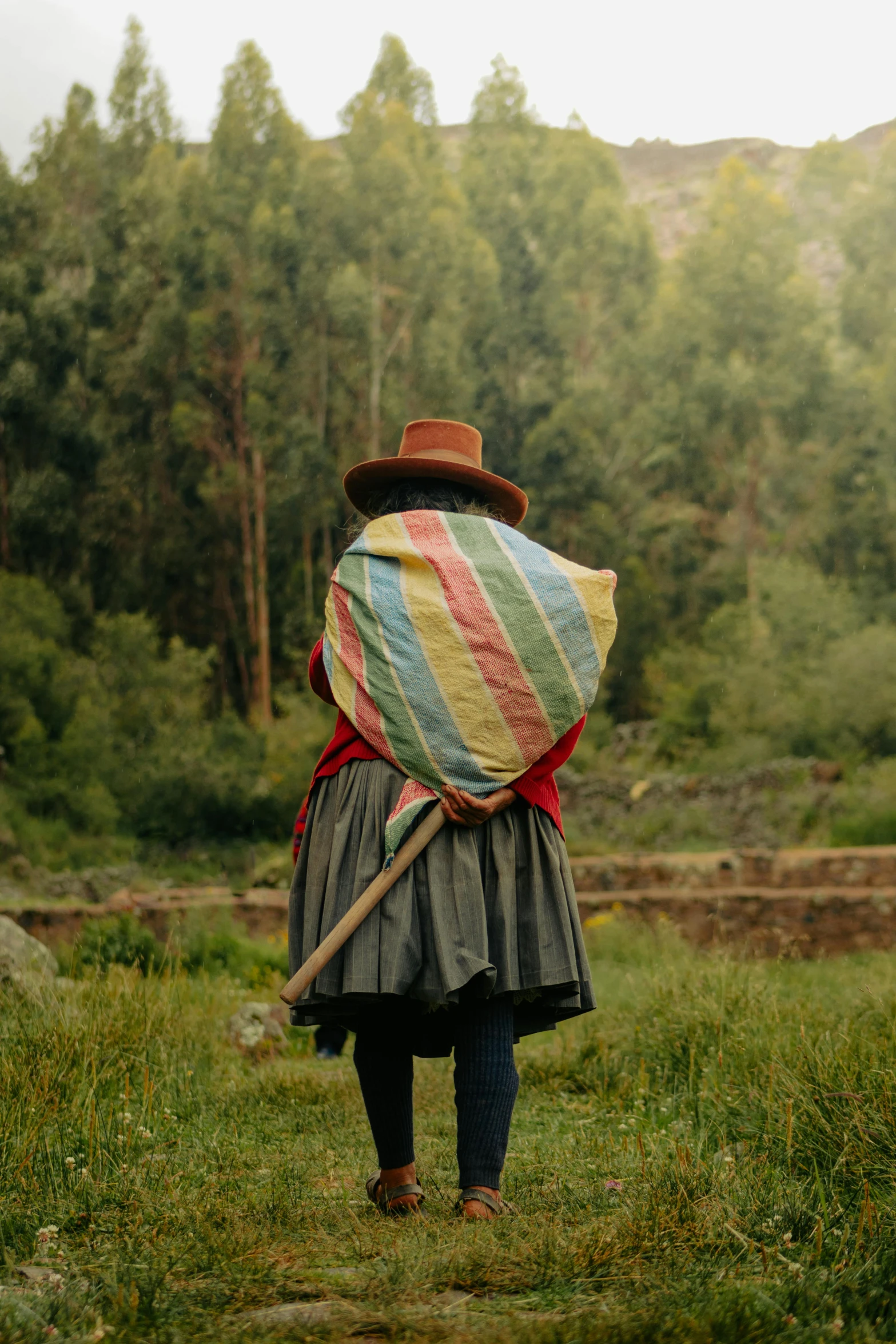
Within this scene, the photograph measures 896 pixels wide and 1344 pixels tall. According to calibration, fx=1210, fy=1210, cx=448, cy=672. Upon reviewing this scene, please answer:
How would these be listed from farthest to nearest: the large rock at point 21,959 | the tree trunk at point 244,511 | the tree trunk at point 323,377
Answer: the tree trunk at point 323,377
the tree trunk at point 244,511
the large rock at point 21,959

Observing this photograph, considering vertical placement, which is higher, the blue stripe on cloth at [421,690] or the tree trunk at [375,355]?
the tree trunk at [375,355]

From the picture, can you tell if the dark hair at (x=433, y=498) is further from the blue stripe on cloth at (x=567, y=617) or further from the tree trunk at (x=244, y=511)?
the tree trunk at (x=244, y=511)

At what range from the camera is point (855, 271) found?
116 ft

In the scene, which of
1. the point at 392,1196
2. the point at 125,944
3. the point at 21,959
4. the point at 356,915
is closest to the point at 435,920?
the point at 356,915

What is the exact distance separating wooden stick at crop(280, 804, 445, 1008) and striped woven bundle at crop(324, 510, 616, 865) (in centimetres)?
5

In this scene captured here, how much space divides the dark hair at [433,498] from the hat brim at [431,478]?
0.01 m

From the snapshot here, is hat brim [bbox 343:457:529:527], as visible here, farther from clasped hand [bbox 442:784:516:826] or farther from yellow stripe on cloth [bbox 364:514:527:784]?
clasped hand [bbox 442:784:516:826]

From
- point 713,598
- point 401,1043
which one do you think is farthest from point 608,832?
point 401,1043

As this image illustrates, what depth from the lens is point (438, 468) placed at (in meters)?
2.91

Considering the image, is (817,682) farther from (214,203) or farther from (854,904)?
(214,203)

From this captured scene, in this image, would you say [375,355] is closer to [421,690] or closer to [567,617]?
[567,617]

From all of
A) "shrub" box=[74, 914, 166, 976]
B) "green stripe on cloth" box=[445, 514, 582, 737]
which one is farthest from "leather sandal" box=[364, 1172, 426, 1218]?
"shrub" box=[74, 914, 166, 976]

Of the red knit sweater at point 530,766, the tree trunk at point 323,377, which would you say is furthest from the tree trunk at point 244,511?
the red knit sweater at point 530,766

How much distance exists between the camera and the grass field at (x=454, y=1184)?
5.45 ft
